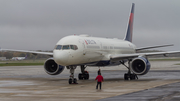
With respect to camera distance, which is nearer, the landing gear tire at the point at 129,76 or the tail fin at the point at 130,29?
the landing gear tire at the point at 129,76

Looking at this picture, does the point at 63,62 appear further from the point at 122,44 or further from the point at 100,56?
the point at 122,44

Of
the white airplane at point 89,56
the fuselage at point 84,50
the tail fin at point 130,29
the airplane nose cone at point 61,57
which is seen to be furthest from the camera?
the tail fin at point 130,29

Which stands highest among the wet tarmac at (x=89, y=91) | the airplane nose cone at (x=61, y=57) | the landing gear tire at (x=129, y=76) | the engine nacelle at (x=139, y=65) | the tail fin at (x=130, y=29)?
the tail fin at (x=130, y=29)

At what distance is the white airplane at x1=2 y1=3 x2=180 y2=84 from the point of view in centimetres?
2411

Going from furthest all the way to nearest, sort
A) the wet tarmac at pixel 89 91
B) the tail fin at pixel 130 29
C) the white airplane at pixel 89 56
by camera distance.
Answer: the tail fin at pixel 130 29 < the white airplane at pixel 89 56 < the wet tarmac at pixel 89 91

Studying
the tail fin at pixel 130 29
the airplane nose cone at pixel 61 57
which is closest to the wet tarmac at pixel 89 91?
the airplane nose cone at pixel 61 57

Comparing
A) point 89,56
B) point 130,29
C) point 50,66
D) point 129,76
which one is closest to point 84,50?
point 89,56

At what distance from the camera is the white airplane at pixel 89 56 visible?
79.1 feet

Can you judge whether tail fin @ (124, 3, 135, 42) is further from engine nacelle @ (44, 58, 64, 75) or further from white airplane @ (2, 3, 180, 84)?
engine nacelle @ (44, 58, 64, 75)

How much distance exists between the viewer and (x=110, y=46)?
31.7m

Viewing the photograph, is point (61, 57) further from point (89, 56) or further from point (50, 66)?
point (50, 66)

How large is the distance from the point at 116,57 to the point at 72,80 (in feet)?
21.5

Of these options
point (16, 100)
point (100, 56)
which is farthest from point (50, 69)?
point (16, 100)

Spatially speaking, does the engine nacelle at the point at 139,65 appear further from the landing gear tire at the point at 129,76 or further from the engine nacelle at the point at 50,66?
the engine nacelle at the point at 50,66
